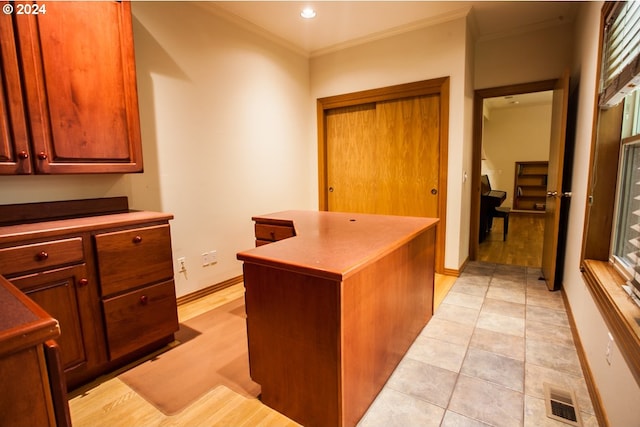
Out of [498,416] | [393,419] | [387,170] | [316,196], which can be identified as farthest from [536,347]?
[316,196]

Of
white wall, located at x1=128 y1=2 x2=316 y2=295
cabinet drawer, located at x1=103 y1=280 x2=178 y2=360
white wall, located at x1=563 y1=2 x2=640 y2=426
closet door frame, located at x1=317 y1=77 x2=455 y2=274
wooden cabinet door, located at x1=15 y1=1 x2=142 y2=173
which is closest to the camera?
white wall, located at x1=563 y1=2 x2=640 y2=426

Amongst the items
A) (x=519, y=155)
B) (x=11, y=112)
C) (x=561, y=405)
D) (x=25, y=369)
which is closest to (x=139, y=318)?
(x=11, y=112)

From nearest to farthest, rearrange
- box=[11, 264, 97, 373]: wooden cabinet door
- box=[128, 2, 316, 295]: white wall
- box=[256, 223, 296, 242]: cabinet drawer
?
box=[11, 264, 97, 373]: wooden cabinet door → box=[256, 223, 296, 242]: cabinet drawer → box=[128, 2, 316, 295]: white wall

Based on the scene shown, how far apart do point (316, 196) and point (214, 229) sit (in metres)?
1.57

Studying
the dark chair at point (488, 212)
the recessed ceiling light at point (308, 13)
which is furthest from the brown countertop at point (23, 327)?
the dark chair at point (488, 212)

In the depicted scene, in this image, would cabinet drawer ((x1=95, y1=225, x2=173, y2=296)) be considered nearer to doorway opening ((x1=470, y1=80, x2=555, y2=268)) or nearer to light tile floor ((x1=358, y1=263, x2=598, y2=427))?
light tile floor ((x1=358, y1=263, x2=598, y2=427))

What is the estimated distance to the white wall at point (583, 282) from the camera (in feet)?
3.93

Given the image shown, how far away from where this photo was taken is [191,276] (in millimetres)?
2799

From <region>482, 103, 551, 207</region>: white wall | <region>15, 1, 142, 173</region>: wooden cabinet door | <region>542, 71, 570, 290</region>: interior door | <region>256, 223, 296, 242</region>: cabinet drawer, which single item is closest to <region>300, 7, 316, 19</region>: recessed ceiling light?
<region>15, 1, 142, 173</region>: wooden cabinet door

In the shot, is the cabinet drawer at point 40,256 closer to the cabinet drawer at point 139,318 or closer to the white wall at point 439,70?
the cabinet drawer at point 139,318

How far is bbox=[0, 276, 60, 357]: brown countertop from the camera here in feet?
2.05

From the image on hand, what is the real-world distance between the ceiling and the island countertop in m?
1.95

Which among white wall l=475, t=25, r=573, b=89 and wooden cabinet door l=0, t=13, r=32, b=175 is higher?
white wall l=475, t=25, r=573, b=89

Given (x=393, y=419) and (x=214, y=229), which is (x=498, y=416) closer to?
(x=393, y=419)
